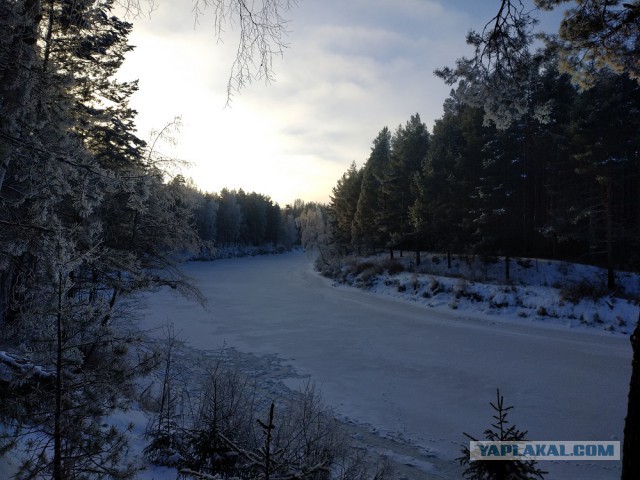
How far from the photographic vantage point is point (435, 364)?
11805 millimetres

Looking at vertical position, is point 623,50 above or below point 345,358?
above

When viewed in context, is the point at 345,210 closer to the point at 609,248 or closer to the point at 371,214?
the point at 371,214

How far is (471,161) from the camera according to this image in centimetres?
2681

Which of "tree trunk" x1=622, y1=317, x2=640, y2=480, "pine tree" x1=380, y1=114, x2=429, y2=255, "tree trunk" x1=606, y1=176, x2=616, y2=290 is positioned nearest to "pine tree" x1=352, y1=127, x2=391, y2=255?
"pine tree" x1=380, y1=114, x2=429, y2=255

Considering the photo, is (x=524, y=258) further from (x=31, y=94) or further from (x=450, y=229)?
(x=31, y=94)

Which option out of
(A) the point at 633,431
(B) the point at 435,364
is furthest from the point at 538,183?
(A) the point at 633,431

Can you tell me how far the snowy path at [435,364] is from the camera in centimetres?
790

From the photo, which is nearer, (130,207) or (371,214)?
(130,207)

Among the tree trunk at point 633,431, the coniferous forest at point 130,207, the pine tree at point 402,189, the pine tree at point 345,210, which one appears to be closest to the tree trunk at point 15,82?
the coniferous forest at point 130,207

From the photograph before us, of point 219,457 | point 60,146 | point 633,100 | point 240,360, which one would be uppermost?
point 633,100

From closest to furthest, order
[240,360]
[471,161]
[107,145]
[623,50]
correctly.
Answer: [623,50], [107,145], [240,360], [471,161]

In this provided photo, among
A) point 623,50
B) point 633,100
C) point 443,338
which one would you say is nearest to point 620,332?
point 443,338

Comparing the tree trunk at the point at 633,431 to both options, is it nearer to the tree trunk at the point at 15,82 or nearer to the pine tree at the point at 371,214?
the tree trunk at the point at 15,82

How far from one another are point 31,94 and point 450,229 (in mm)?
27166
